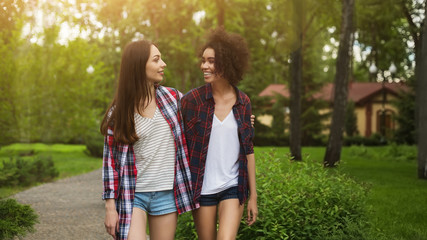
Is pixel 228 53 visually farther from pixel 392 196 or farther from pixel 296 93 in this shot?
pixel 296 93

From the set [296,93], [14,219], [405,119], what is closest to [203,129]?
[14,219]

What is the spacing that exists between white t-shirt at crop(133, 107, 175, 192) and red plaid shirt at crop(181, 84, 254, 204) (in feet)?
0.60

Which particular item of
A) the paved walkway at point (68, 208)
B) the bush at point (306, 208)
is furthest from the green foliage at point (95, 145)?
the bush at point (306, 208)

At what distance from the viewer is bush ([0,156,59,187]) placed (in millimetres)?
13977

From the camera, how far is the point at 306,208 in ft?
19.1

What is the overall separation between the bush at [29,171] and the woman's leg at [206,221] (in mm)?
10897

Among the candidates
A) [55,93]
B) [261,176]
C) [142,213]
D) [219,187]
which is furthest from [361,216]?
[55,93]

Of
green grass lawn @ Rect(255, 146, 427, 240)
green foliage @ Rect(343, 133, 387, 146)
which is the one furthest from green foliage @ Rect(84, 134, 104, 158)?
green foliage @ Rect(343, 133, 387, 146)

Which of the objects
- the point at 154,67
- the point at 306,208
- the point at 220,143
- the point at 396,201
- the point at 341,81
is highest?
the point at 341,81

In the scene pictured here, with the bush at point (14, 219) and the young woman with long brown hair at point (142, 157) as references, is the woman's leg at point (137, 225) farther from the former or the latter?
the bush at point (14, 219)

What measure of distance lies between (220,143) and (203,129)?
15 centimetres

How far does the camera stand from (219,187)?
140 inches

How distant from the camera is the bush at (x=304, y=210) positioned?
18.4 ft

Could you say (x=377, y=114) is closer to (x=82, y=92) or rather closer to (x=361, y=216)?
(x=82, y=92)
